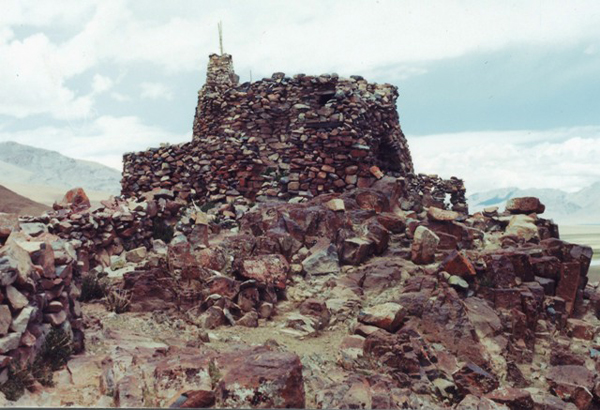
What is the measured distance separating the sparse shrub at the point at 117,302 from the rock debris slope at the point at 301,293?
0.04 meters

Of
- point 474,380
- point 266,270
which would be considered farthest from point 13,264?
point 474,380

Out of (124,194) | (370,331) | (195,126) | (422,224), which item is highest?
(195,126)

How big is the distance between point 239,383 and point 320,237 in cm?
595

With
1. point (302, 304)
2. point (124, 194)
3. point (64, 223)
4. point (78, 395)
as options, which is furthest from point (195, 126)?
point (78, 395)

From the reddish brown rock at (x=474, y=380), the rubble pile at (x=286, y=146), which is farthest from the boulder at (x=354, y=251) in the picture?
the reddish brown rock at (x=474, y=380)

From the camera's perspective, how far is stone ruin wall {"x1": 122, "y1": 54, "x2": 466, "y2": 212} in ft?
42.9

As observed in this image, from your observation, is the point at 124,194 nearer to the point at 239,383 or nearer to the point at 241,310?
the point at 241,310

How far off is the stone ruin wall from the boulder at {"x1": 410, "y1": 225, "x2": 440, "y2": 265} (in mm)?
3361

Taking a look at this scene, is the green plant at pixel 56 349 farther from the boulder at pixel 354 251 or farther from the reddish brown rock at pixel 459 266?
the reddish brown rock at pixel 459 266

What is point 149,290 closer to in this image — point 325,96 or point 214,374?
point 214,374

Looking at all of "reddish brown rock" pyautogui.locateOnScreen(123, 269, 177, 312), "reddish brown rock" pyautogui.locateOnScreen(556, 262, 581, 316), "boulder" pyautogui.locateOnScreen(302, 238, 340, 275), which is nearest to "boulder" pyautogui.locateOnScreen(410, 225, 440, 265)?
"boulder" pyautogui.locateOnScreen(302, 238, 340, 275)

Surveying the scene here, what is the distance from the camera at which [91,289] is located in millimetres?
8406

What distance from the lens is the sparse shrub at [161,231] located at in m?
11.4

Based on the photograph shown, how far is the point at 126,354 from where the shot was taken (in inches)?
222
